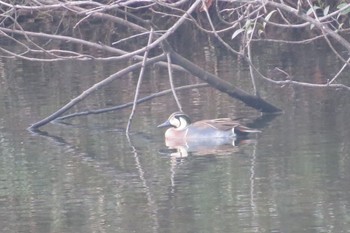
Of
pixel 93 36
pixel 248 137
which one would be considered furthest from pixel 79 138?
pixel 93 36

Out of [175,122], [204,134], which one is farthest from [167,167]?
[175,122]

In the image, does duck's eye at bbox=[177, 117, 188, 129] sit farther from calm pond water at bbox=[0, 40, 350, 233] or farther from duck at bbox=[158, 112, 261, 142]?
calm pond water at bbox=[0, 40, 350, 233]

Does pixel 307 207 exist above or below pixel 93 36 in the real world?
below

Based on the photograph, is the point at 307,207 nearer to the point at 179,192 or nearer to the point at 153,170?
the point at 179,192

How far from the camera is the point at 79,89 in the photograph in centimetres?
1741

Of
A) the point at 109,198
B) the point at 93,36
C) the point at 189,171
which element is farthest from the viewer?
the point at 93,36

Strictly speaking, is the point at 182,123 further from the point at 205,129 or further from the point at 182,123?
the point at 205,129

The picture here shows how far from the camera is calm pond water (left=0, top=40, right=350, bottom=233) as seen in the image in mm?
9242

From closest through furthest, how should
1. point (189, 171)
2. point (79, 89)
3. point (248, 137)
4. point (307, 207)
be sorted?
1. point (307, 207)
2. point (189, 171)
3. point (248, 137)
4. point (79, 89)

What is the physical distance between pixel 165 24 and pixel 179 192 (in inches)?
683

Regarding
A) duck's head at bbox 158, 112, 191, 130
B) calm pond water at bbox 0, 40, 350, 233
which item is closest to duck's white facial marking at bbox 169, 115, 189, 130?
duck's head at bbox 158, 112, 191, 130

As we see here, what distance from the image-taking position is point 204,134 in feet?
43.9

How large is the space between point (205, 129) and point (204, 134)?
0.06 metres

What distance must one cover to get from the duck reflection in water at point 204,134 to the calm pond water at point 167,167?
0.60ft
